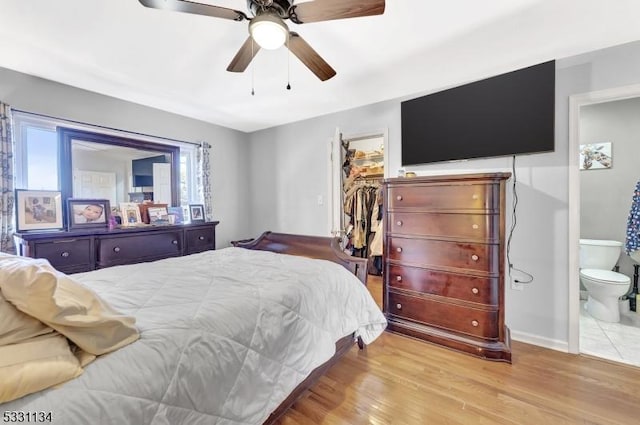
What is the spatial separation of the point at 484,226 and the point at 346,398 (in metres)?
1.58

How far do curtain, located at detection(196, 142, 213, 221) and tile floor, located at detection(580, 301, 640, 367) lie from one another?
163 inches

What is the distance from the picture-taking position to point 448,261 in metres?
2.30

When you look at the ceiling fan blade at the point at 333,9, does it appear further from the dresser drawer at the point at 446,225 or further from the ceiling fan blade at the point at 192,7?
the dresser drawer at the point at 446,225

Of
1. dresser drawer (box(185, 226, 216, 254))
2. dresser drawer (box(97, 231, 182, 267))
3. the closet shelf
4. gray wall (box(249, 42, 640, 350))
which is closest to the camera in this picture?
gray wall (box(249, 42, 640, 350))

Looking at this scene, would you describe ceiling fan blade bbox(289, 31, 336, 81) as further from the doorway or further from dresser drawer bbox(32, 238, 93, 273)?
dresser drawer bbox(32, 238, 93, 273)

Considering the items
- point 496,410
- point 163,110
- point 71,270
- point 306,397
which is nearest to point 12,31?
point 163,110

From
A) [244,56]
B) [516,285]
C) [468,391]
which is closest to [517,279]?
[516,285]

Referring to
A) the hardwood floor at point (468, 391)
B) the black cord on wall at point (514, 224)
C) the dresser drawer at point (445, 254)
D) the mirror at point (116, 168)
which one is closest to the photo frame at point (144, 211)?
the mirror at point (116, 168)

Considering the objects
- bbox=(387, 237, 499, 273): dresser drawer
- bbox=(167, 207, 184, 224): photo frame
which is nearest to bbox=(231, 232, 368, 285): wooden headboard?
bbox=(387, 237, 499, 273): dresser drawer

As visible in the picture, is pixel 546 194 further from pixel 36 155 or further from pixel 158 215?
pixel 36 155

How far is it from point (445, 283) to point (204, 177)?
10.3 ft

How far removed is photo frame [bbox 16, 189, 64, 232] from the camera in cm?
234

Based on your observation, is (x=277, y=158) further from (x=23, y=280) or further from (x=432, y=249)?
(x=23, y=280)

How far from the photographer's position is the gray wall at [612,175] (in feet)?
10.2
